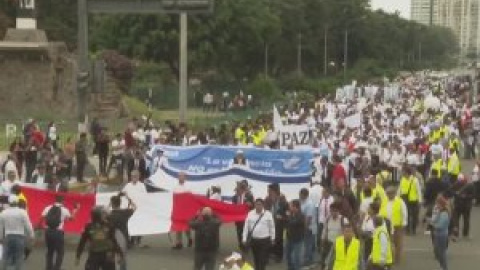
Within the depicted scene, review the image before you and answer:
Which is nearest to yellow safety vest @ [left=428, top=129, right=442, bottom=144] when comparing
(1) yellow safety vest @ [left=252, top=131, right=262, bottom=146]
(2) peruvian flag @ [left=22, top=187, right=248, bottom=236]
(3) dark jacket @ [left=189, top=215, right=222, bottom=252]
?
(1) yellow safety vest @ [left=252, top=131, right=262, bottom=146]

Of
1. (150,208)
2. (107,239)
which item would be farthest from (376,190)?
(107,239)

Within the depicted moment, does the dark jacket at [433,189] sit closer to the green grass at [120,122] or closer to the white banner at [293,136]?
the white banner at [293,136]

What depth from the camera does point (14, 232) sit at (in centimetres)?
1653

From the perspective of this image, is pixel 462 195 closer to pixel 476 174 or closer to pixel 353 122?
pixel 476 174

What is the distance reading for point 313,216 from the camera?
18516mm

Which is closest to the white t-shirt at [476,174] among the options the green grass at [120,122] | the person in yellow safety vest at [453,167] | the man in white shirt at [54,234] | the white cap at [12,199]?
the person in yellow safety vest at [453,167]

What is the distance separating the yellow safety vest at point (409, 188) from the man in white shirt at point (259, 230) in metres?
5.06

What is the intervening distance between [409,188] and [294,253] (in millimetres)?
4779

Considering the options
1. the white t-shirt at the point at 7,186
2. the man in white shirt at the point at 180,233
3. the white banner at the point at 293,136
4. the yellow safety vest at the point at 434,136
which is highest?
the white banner at the point at 293,136

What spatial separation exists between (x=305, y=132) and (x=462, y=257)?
8653 millimetres

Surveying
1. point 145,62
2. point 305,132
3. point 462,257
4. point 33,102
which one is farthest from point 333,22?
point 462,257

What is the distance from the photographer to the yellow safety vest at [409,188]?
71.1 feet

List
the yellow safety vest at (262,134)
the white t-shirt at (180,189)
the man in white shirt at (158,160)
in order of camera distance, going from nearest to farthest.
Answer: the white t-shirt at (180,189) < the man in white shirt at (158,160) < the yellow safety vest at (262,134)

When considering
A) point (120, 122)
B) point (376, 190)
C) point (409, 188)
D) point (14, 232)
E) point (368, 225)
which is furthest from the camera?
point (120, 122)
